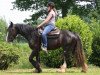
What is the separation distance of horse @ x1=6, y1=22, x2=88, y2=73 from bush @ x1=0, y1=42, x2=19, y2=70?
2.17 m

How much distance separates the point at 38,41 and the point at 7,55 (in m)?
2.51

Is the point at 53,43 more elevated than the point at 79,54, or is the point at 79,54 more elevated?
the point at 53,43

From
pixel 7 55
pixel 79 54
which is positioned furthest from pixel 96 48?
pixel 79 54

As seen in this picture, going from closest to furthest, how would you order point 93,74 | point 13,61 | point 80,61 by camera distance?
point 93,74
point 80,61
point 13,61

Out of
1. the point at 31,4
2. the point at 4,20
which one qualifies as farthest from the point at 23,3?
the point at 4,20

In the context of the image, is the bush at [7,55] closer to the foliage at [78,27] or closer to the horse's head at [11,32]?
the horse's head at [11,32]

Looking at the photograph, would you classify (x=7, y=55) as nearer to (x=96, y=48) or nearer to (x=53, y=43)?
(x=53, y=43)

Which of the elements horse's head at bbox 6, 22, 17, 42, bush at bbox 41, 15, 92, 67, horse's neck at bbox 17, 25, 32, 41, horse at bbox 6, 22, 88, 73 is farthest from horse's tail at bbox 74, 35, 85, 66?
bush at bbox 41, 15, 92, 67

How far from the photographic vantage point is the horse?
15.2 meters

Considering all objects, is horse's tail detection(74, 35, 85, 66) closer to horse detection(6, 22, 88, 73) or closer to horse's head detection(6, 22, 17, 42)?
horse detection(6, 22, 88, 73)

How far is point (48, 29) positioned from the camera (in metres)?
15.1

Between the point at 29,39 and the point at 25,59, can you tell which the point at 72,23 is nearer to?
the point at 25,59

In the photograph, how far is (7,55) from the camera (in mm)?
17375

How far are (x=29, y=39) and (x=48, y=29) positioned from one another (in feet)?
2.77
